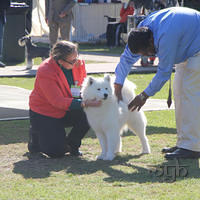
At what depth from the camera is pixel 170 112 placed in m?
7.43

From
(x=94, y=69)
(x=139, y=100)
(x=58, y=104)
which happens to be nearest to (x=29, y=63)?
(x=94, y=69)

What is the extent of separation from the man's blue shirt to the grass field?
76 centimetres

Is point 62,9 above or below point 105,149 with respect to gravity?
above

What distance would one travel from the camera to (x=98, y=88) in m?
4.90

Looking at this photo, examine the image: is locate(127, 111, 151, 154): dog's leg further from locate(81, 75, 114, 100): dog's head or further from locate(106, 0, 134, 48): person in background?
locate(106, 0, 134, 48): person in background

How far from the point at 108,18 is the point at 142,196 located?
15515mm

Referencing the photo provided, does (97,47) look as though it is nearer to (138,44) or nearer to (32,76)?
(32,76)

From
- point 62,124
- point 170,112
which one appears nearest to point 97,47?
point 170,112

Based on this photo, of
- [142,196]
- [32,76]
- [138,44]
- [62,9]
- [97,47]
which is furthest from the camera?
[97,47]

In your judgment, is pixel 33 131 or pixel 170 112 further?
pixel 170 112

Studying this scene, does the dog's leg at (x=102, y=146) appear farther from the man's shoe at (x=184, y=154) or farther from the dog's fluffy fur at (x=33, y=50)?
the dog's fluffy fur at (x=33, y=50)

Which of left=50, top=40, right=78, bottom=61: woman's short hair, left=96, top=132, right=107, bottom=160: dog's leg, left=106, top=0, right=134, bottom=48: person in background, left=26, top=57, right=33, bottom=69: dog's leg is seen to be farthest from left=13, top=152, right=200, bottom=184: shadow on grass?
left=106, top=0, right=134, bottom=48: person in background

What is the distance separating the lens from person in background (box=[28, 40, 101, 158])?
5.08 m

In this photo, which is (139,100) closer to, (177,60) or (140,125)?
(177,60)
